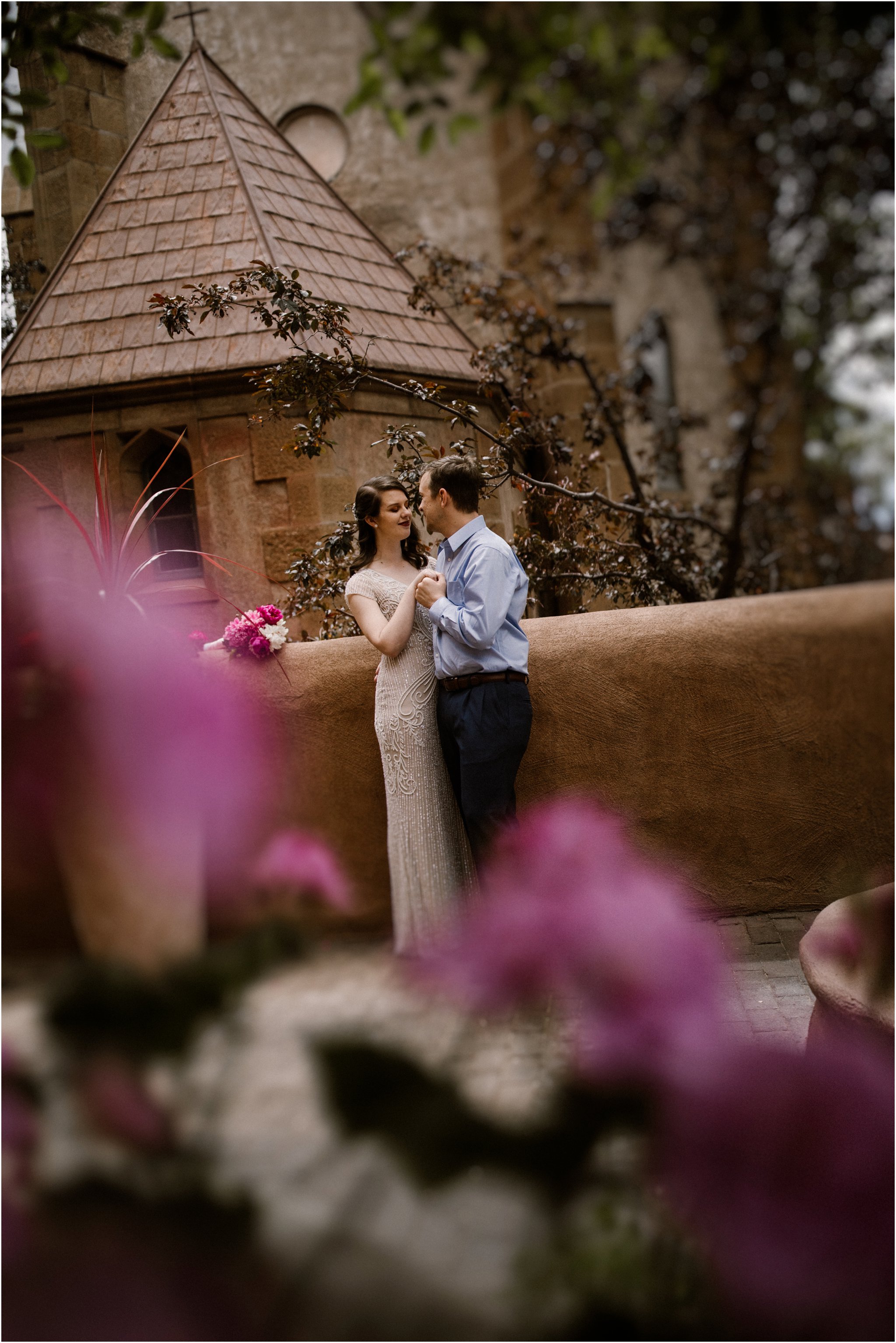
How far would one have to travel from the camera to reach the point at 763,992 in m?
0.63

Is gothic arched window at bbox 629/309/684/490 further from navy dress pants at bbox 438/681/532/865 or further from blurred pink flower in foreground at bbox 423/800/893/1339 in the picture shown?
blurred pink flower in foreground at bbox 423/800/893/1339

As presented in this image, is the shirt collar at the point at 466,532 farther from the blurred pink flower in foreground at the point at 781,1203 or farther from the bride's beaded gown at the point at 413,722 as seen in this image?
the blurred pink flower in foreground at the point at 781,1203

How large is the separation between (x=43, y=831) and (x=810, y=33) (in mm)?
634

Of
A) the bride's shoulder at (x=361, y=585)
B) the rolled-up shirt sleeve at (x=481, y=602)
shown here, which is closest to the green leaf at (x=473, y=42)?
the rolled-up shirt sleeve at (x=481, y=602)

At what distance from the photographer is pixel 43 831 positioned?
453 mm

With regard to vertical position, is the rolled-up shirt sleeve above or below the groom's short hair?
below

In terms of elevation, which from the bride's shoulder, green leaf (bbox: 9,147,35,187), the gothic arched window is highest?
green leaf (bbox: 9,147,35,187)

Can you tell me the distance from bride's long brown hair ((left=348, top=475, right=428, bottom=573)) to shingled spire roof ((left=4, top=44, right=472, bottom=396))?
0.27 meters

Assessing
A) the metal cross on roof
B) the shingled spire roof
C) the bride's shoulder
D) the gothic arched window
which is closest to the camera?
the metal cross on roof

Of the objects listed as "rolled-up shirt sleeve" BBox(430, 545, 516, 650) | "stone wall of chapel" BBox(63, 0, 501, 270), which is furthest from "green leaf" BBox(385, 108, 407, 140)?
"rolled-up shirt sleeve" BBox(430, 545, 516, 650)

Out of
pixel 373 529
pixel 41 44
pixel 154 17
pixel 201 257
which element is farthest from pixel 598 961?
pixel 373 529

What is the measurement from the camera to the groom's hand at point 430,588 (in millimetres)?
1966

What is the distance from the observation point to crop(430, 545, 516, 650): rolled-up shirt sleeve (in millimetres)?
2066

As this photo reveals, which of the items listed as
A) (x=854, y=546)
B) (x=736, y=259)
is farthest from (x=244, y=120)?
(x=854, y=546)
